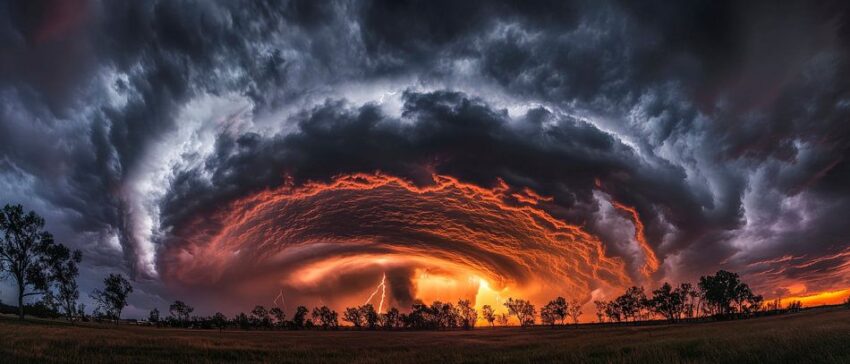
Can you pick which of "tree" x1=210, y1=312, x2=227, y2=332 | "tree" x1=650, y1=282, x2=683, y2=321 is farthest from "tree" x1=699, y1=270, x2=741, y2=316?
"tree" x1=210, y1=312, x2=227, y2=332

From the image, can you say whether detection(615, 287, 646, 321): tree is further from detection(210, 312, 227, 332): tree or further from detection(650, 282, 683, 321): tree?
detection(210, 312, 227, 332): tree

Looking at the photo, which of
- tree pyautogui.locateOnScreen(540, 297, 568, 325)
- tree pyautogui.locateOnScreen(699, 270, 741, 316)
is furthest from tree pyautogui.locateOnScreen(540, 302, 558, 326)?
tree pyautogui.locateOnScreen(699, 270, 741, 316)

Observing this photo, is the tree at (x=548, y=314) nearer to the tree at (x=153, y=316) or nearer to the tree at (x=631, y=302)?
the tree at (x=631, y=302)

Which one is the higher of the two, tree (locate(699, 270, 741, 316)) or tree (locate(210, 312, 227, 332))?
tree (locate(699, 270, 741, 316))

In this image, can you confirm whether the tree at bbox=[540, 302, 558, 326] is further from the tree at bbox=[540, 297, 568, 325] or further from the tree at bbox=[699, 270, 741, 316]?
the tree at bbox=[699, 270, 741, 316]

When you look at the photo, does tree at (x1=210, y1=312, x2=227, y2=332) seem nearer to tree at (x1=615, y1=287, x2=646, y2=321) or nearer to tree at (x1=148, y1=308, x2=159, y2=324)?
tree at (x1=148, y1=308, x2=159, y2=324)

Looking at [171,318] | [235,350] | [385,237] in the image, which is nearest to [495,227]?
[385,237]

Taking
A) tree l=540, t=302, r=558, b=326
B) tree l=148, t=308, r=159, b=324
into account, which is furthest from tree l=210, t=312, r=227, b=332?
tree l=540, t=302, r=558, b=326

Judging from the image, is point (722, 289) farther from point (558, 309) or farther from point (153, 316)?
point (153, 316)

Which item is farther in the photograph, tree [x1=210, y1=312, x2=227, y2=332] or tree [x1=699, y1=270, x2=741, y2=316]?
tree [x1=210, y1=312, x2=227, y2=332]

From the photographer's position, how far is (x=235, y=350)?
27234 millimetres

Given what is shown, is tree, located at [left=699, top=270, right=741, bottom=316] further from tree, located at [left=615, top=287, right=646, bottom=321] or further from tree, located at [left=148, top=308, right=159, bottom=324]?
tree, located at [left=148, top=308, right=159, bottom=324]

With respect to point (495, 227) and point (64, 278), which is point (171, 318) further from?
point (495, 227)

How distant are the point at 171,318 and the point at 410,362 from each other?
206 metres
